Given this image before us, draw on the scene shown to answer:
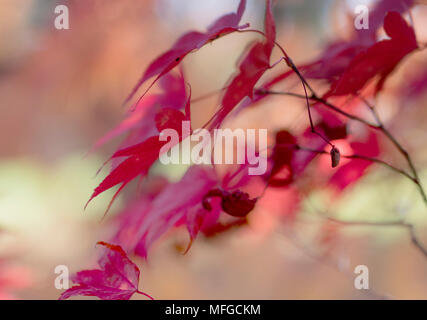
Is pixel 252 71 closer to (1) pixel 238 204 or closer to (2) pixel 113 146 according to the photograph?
(1) pixel 238 204

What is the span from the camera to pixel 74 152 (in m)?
1.62

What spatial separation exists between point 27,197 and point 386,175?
1.11 meters

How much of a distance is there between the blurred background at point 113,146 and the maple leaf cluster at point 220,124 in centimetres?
62

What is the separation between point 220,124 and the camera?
291 mm

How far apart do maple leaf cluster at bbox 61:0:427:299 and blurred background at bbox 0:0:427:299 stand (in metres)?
0.62

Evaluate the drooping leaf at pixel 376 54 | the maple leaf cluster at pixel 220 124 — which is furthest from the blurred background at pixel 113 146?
the drooping leaf at pixel 376 54

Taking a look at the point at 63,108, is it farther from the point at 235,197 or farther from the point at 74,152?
the point at 235,197

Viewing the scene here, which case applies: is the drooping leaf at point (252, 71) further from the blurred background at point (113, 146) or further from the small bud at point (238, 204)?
the blurred background at point (113, 146)

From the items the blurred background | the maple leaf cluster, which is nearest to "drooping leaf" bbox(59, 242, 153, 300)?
the maple leaf cluster

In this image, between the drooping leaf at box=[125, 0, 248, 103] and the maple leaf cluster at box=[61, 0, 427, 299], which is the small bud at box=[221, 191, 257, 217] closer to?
the maple leaf cluster at box=[61, 0, 427, 299]

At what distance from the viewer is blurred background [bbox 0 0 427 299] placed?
4.20 feet

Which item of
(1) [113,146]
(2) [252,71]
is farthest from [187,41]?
(1) [113,146]

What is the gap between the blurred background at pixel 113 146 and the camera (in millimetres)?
1280

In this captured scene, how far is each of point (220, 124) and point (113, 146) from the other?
1361mm
